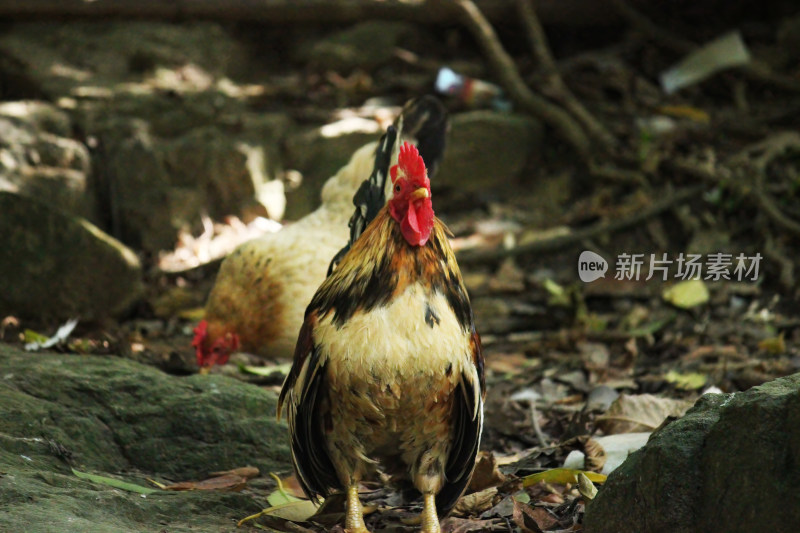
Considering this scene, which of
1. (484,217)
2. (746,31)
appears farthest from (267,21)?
(746,31)

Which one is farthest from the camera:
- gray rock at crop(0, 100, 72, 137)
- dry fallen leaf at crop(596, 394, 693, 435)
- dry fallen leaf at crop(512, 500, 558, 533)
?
gray rock at crop(0, 100, 72, 137)

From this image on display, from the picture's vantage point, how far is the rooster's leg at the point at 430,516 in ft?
9.69

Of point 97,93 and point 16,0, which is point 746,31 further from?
point 16,0

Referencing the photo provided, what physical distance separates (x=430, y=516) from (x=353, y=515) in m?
0.25

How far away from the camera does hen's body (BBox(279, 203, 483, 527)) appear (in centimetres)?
279

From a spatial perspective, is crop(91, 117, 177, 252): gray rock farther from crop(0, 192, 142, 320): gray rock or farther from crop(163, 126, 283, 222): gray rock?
crop(0, 192, 142, 320): gray rock

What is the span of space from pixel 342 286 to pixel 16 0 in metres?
6.15

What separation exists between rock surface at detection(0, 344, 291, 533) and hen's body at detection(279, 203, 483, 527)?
0.43m

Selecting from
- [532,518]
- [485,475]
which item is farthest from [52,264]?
[532,518]

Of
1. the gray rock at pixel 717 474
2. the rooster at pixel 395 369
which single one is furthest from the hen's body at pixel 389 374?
the gray rock at pixel 717 474

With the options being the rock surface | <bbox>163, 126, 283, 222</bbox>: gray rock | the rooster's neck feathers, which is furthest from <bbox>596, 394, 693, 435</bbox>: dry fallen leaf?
<bbox>163, 126, 283, 222</bbox>: gray rock

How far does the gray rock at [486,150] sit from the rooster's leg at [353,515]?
16.0 feet

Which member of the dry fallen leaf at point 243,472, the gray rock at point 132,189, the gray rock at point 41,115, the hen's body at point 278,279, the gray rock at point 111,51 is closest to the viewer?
the dry fallen leaf at point 243,472

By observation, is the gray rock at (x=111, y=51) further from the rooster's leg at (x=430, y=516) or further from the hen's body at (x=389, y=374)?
the rooster's leg at (x=430, y=516)
